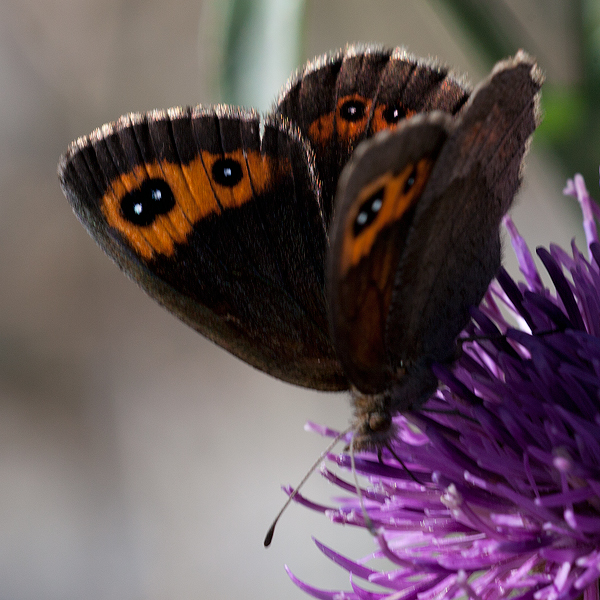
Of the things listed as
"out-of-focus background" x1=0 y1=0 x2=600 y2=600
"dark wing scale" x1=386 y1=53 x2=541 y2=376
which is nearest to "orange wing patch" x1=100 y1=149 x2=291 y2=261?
"dark wing scale" x1=386 y1=53 x2=541 y2=376

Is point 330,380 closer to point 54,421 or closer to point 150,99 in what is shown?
point 54,421

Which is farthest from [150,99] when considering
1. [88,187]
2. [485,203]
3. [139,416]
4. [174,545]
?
[485,203]

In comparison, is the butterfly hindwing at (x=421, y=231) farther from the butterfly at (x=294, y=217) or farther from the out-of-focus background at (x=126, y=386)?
the out-of-focus background at (x=126, y=386)

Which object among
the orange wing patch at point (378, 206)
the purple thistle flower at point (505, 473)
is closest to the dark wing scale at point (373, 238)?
the orange wing patch at point (378, 206)

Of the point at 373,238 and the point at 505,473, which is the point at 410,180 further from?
the point at 505,473

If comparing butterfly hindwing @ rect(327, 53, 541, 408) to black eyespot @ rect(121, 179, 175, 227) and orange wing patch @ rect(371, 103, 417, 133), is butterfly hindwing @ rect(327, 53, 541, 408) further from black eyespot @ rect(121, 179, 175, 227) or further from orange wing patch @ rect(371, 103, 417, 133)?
black eyespot @ rect(121, 179, 175, 227)

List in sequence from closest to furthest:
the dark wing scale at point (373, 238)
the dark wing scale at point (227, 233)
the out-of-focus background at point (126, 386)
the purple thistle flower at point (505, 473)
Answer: the dark wing scale at point (373, 238)
the purple thistle flower at point (505, 473)
the dark wing scale at point (227, 233)
the out-of-focus background at point (126, 386)
